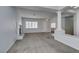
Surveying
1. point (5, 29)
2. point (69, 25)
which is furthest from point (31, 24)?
point (5, 29)

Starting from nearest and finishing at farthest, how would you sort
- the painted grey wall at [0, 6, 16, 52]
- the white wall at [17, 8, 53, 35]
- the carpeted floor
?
the painted grey wall at [0, 6, 16, 52], the carpeted floor, the white wall at [17, 8, 53, 35]

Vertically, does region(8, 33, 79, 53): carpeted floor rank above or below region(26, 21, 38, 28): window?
below

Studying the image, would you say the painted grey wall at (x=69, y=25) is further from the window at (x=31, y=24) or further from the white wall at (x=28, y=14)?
the window at (x=31, y=24)

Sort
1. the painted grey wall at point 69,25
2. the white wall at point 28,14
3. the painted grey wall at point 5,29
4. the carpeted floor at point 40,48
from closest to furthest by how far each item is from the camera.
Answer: the painted grey wall at point 5,29, the carpeted floor at point 40,48, the white wall at point 28,14, the painted grey wall at point 69,25

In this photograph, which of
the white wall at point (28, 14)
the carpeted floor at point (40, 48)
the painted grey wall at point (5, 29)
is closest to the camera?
the painted grey wall at point (5, 29)

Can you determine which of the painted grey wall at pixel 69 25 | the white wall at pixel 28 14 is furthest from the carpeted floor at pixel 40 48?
the painted grey wall at pixel 69 25

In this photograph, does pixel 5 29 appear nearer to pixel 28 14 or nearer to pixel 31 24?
pixel 28 14

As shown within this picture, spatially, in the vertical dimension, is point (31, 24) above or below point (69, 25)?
above

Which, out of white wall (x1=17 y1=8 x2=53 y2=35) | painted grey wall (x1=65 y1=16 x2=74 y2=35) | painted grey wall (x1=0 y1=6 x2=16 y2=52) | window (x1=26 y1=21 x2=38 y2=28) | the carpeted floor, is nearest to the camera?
painted grey wall (x1=0 y1=6 x2=16 y2=52)

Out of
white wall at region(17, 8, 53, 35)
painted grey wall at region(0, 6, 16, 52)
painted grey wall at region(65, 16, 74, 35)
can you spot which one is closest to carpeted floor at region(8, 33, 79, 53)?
painted grey wall at region(0, 6, 16, 52)

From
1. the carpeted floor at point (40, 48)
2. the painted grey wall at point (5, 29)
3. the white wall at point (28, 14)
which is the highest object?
the white wall at point (28, 14)

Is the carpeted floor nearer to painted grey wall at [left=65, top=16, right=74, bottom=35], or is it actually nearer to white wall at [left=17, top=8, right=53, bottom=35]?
white wall at [left=17, top=8, right=53, bottom=35]

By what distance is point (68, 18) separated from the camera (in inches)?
536
